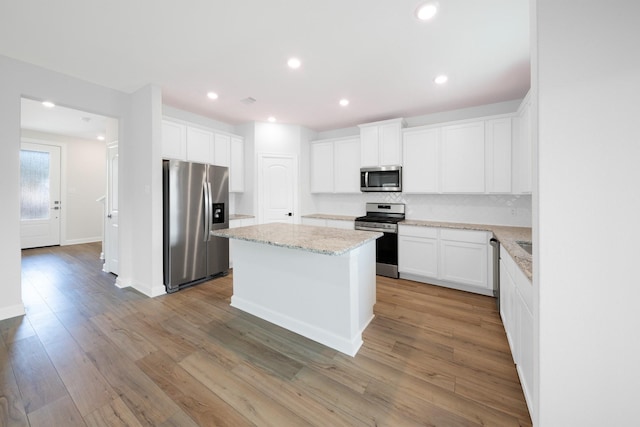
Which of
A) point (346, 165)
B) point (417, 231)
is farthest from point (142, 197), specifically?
point (417, 231)

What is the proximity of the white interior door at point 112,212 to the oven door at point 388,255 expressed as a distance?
13.6 ft

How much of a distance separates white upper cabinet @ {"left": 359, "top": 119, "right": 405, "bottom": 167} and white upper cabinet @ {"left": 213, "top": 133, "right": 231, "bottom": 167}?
2.38 meters

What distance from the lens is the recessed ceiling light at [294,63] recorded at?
97.9 inches

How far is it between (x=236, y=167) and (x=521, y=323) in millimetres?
4388

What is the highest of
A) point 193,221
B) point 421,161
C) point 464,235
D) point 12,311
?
point 421,161

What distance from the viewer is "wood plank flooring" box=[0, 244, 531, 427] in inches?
57.9

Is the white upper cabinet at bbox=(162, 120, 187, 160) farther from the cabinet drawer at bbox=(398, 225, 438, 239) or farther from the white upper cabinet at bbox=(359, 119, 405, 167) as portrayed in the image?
the cabinet drawer at bbox=(398, 225, 438, 239)

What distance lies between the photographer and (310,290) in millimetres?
2244

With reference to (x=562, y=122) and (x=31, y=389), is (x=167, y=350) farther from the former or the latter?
(x=562, y=122)

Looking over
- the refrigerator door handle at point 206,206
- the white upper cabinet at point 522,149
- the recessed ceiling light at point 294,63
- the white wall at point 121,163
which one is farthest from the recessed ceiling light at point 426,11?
the refrigerator door handle at point 206,206

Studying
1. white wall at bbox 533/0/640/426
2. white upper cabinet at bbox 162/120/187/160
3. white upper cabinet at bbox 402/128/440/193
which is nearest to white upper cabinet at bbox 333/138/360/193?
white upper cabinet at bbox 402/128/440/193

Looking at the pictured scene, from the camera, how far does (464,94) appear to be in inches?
130

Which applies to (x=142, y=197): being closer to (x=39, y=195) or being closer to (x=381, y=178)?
(x=381, y=178)

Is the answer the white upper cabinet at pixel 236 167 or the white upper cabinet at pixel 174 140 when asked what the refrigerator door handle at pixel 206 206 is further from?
the white upper cabinet at pixel 236 167
